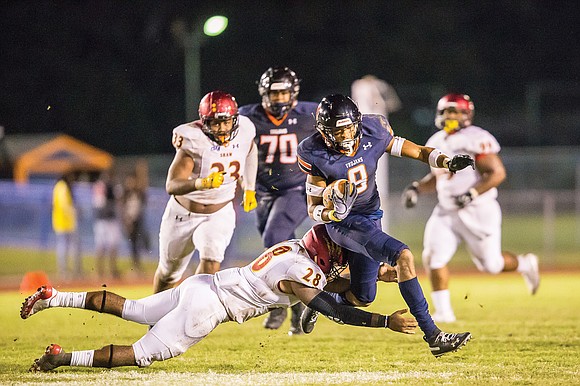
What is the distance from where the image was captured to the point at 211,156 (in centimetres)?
758

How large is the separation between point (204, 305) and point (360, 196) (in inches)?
53.0

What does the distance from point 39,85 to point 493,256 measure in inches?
1013

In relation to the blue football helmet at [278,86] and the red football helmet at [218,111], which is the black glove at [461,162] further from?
the blue football helmet at [278,86]

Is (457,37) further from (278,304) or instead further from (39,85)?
(278,304)

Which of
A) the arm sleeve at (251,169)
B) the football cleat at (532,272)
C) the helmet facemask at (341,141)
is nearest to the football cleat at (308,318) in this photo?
the helmet facemask at (341,141)

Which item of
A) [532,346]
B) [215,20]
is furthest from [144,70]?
[532,346]

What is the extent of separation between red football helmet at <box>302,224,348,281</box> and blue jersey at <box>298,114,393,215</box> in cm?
27

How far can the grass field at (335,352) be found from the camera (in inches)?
241

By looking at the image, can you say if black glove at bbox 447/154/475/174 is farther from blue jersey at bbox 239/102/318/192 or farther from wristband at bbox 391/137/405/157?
blue jersey at bbox 239/102/318/192

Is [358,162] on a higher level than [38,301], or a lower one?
higher

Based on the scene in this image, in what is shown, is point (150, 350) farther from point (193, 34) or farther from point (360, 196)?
point (193, 34)

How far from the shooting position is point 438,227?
9.38 m

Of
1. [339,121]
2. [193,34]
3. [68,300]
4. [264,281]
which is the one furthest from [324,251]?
[193,34]

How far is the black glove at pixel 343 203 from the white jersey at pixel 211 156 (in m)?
1.66
